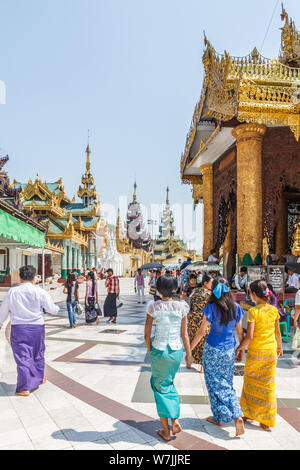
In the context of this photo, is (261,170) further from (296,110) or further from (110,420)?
(110,420)

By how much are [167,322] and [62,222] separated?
115 feet

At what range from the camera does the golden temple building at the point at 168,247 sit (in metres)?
82.6

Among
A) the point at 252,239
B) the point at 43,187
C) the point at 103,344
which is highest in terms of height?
the point at 43,187

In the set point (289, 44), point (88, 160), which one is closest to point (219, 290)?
point (289, 44)

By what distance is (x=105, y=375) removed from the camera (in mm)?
5254

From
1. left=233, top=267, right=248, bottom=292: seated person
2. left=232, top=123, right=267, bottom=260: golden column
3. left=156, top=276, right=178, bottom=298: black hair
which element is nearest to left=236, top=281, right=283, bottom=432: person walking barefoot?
left=156, top=276, right=178, bottom=298: black hair

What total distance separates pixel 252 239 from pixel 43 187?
101 ft

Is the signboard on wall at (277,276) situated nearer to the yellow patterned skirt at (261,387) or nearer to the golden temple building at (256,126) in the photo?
the golden temple building at (256,126)

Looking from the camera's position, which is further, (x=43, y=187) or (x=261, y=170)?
(x=43, y=187)

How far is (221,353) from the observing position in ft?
11.6

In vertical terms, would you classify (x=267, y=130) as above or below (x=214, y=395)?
above

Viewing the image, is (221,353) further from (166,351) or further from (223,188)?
(223,188)
